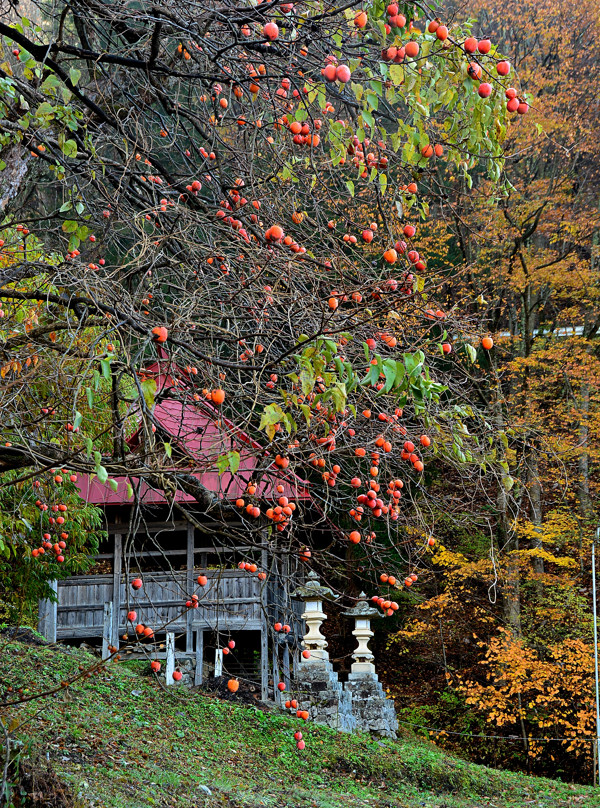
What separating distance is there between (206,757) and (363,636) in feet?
13.0

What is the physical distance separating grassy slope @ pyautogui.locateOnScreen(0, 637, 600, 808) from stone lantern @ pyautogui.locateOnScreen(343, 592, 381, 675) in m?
1.09

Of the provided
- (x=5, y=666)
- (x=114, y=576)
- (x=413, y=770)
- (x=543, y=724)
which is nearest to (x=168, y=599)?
(x=114, y=576)

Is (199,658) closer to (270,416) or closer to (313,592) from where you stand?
(313,592)

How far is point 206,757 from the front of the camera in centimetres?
781

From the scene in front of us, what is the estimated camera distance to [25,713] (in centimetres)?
653

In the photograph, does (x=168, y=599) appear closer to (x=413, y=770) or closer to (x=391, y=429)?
(x=413, y=770)

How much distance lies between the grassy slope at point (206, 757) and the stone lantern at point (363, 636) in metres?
1.09

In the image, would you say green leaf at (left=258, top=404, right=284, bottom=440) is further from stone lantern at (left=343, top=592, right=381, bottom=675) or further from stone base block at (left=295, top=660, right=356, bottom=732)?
stone lantern at (left=343, top=592, right=381, bottom=675)

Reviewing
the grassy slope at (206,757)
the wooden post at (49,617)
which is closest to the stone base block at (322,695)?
the grassy slope at (206,757)

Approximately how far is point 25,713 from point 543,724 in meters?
8.33

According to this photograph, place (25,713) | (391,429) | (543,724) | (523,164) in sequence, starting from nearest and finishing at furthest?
(391,429), (25,713), (543,724), (523,164)

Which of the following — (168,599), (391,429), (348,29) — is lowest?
(168,599)

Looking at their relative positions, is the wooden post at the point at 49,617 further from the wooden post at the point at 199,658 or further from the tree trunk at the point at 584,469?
the tree trunk at the point at 584,469

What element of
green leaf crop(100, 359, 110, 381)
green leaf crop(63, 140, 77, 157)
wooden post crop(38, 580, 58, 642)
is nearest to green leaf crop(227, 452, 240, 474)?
green leaf crop(100, 359, 110, 381)
